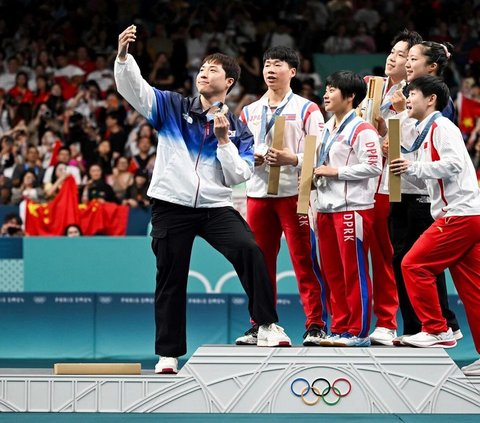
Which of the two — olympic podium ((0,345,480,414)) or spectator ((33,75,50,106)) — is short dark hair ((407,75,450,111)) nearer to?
olympic podium ((0,345,480,414))

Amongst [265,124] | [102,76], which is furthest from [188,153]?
[102,76]

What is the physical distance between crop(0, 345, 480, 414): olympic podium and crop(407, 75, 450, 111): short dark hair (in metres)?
1.99

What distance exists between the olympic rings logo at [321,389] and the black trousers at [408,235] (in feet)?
4.20

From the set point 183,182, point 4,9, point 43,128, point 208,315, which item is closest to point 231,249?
point 183,182

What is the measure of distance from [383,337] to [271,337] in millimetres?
1099

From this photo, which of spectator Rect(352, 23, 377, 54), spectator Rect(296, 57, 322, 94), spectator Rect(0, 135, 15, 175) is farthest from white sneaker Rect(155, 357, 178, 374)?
spectator Rect(352, 23, 377, 54)

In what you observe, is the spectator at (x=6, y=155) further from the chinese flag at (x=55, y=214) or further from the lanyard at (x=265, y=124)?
the lanyard at (x=265, y=124)

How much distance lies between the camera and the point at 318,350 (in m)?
8.27

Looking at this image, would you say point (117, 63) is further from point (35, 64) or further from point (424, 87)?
point (35, 64)

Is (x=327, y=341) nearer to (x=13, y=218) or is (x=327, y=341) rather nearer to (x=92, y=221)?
(x=92, y=221)

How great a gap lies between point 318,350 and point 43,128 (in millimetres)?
11499

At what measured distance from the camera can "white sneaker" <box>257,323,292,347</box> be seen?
27.5 ft

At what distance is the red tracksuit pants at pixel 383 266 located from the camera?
29.5 ft

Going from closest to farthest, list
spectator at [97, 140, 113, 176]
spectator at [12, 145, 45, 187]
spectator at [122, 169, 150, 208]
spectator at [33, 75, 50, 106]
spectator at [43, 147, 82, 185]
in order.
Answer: spectator at [122, 169, 150, 208]
spectator at [43, 147, 82, 185]
spectator at [12, 145, 45, 187]
spectator at [97, 140, 113, 176]
spectator at [33, 75, 50, 106]
